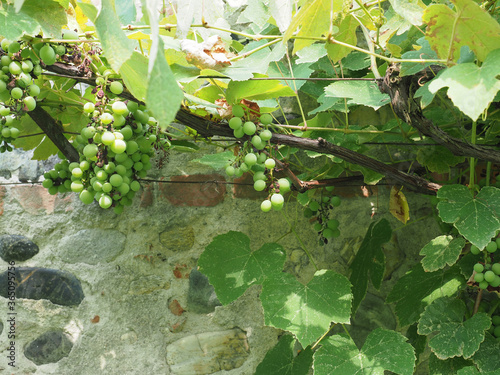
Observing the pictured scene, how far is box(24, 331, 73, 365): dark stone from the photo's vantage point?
1.37 metres

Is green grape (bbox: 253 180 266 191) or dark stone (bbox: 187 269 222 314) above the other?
green grape (bbox: 253 180 266 191)

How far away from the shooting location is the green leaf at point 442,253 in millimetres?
1052

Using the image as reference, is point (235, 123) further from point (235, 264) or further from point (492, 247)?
point (492, 247)

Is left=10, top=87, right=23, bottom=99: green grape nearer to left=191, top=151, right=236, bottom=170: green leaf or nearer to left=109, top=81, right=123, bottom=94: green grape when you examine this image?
left=109, top=81, right=123, bottom=94: green grape

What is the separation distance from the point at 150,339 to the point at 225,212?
0.53 m

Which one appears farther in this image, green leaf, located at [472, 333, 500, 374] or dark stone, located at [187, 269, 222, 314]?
dark stone, located at [187, 269, 222, 314]

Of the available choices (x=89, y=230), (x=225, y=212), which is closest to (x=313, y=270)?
(x=225, y=212)

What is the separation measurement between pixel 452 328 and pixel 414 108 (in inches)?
23.8

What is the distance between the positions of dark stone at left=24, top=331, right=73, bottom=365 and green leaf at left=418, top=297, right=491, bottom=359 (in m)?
1.15

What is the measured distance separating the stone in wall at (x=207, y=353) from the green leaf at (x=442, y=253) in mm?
739

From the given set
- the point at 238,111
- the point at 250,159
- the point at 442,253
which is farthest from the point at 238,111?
the point at 442,253

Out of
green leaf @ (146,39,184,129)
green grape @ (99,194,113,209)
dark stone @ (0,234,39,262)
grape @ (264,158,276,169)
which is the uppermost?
green leaf @ (146,39,184,129)

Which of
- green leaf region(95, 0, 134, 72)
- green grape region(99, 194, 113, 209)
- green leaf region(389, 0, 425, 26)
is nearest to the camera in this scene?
green leaf region(95, 0, 134, 72)

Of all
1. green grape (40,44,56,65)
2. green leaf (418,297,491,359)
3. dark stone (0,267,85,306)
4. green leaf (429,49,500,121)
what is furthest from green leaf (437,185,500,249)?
dark stone (0,267,85,306)
